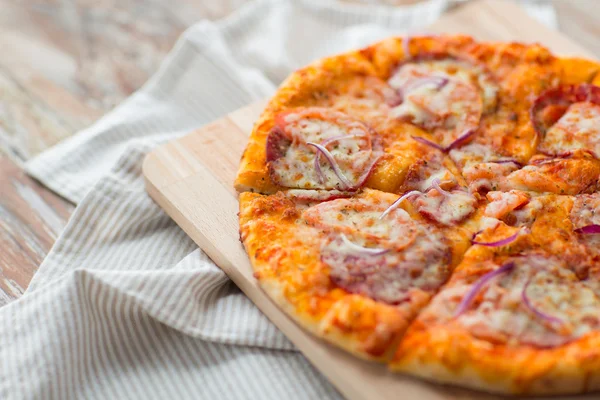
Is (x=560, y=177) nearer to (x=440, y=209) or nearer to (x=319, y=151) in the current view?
(x=440, y=209)

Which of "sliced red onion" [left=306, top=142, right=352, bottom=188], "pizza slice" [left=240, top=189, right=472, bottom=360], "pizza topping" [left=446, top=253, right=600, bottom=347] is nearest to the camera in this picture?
"pizza topping" [left=446, top=253, right=600, bottom=347]

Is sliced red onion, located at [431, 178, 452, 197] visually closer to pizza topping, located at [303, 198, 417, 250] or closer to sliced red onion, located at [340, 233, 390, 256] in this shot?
A: pizza topping, located at [303, 198, 417, 250]

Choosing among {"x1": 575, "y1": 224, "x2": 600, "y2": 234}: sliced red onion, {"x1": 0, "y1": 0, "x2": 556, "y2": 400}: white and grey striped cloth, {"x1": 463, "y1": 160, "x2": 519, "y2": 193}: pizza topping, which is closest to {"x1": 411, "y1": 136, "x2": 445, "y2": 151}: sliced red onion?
{"x1": 463, "y1": 160, "x2": 519, "y2": 193}: pizza topping

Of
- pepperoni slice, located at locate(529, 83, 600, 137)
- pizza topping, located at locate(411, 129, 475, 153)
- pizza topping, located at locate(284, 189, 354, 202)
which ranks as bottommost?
pizza topping, located at locate(284, 189, 354, 202)

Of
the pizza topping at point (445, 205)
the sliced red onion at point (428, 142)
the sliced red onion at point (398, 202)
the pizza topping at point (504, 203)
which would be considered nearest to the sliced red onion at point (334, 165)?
the sliced red onion at point (398, 202)

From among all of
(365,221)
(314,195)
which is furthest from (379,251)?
(314,195)

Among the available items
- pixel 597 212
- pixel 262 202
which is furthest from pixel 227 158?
pixel 597 212

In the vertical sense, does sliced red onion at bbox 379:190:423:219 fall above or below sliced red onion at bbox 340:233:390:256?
above

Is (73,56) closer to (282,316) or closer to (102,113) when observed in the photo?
(102,113)
